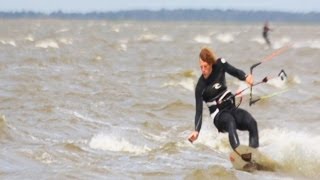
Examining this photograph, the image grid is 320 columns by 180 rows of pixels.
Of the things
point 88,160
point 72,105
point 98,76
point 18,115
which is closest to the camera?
point 88,160

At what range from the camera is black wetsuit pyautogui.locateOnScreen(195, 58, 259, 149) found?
35.8ft

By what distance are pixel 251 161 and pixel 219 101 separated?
87 centimetres

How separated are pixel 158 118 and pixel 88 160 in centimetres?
628

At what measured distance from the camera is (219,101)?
11055mm

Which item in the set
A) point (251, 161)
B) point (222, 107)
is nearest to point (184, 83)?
point (222, 107)

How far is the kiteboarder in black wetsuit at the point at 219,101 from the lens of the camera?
10851 millimetres

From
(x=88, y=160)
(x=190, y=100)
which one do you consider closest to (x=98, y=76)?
(x=190, y=100)

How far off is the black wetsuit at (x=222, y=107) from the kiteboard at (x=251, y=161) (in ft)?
0.38

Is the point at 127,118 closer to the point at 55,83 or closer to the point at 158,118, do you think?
the point at 158,118

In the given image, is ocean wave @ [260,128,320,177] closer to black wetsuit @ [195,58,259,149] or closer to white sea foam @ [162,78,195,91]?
black wetsuit @ [195,58,259,149]

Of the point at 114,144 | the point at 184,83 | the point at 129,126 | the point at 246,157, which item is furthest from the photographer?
the point at 184,83

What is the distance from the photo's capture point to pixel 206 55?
10.8 meters

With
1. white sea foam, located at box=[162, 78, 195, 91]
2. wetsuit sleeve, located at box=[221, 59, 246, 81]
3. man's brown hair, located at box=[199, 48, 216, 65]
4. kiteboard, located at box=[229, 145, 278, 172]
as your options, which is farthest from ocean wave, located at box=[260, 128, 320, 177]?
white sea foam, located at box=[162, 78, 195, 91]

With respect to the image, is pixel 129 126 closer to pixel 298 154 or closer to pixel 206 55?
pixel 298 154
